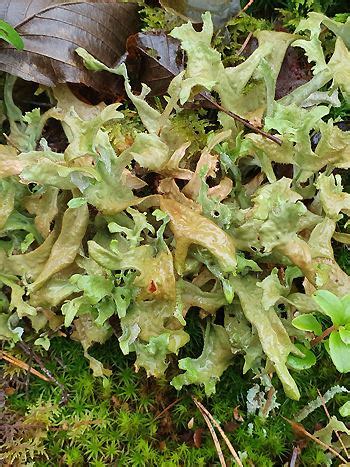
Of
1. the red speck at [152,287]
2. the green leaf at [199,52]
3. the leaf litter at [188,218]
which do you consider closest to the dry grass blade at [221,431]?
the leaf litter at [188,218]

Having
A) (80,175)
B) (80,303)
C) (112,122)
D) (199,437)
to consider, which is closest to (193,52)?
(112,122)

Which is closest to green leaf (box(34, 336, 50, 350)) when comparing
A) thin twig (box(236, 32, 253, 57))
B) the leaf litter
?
the leaf litter

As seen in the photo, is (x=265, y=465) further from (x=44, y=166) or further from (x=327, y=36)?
(x=327, y=36)

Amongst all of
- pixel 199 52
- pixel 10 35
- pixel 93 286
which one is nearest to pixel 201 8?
pixel 199 52

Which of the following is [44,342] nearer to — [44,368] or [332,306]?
[44,368]

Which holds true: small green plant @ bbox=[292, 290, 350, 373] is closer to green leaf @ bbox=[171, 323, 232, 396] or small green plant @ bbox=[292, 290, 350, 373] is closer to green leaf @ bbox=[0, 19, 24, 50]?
green leaf @ bbox=[171, 323, 232, 396]
